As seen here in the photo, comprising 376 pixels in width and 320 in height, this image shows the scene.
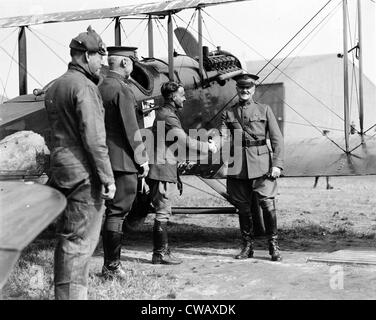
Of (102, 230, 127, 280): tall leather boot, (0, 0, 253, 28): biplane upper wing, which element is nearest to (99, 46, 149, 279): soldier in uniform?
(102, 230, 127, 280): tall leather boot

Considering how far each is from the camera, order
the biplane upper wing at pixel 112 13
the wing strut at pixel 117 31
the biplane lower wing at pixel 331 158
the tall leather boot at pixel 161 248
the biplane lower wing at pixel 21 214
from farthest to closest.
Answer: the wing strut at pixel 117 31, the biplane upper wing at pixel 112 13, the biplane lower wing at pixel 331 158, the tall leather boot at pixel 161 248, the biplane lower wing at pixel 21 214

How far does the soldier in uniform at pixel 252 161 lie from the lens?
6.04 metres

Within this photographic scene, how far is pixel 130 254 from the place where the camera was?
6648mm

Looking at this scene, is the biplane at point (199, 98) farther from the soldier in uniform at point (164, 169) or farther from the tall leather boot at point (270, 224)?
the tall leather boot at point (270, 224)

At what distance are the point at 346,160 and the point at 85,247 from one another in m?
4.46

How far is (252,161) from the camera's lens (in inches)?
239

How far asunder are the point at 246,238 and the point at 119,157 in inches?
77.0

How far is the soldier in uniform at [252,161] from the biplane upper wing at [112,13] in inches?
93.3

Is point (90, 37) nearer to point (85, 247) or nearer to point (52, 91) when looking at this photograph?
point (52, 91)

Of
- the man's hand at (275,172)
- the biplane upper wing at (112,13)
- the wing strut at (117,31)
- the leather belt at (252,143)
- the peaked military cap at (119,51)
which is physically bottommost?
the man's hand at (275,172)

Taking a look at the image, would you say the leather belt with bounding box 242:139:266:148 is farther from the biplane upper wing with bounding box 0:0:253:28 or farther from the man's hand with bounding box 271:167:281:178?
the biplane upper wing with bounding box 0:0:253:28

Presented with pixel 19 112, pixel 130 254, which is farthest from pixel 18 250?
pixel 19 112

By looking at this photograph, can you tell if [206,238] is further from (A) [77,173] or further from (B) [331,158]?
(A) [77,173]

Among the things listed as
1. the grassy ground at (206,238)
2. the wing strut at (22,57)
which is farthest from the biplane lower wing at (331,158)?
the wing strut at (22,57)
